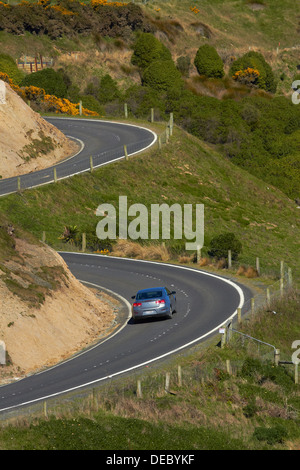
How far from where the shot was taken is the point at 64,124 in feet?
230

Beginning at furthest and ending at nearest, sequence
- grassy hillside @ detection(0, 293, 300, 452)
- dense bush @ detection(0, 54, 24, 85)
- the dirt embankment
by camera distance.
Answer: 1. dense bush @ detection(0, 54, 24, 85)
2. the dirt embankment
3. grassy hillside @ detection(0, 293, 300, 452)

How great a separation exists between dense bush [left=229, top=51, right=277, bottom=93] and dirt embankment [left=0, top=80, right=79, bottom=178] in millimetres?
43914

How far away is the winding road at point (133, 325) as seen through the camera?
24938 mm

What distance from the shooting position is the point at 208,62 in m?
98.4

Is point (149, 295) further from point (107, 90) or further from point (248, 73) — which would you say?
point (248, 73)

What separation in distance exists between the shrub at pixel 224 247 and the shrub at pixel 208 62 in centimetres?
5284

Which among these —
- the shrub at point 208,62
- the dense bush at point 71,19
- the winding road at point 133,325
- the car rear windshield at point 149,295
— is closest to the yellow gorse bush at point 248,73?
the shrub at point 208,62

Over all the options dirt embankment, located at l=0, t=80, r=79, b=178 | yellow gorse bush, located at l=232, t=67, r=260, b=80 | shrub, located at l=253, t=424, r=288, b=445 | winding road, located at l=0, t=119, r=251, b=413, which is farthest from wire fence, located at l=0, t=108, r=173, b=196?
yellow gorse bush, located at l=232, t=67, r=260, b=80

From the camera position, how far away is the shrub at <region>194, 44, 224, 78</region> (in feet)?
323

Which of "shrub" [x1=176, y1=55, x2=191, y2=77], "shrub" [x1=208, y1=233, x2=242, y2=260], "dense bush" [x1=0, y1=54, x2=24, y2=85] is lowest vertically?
"shrub" [x1=208, y1=233, x2=242, y2=260]

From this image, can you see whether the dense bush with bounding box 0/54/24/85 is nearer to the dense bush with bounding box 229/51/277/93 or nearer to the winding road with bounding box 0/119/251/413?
the dense bush with bounding box 229/51/277/93
